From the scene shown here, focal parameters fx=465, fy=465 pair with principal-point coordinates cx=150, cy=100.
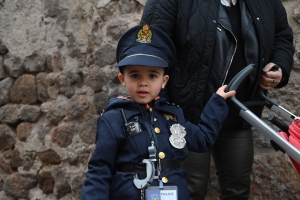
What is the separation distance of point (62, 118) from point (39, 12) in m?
0.70

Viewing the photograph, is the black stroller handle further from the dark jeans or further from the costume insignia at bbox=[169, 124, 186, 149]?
the dark jeans

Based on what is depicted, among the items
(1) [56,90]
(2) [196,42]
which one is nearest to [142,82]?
(2) [196,42]

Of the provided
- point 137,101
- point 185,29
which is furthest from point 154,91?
point 185,29

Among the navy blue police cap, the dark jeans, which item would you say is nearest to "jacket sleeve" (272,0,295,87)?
the dark jeans

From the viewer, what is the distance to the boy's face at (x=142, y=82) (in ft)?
5.55

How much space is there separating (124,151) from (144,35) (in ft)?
1.45

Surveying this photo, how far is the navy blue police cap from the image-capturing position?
170 cm

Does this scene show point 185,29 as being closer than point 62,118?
Yes

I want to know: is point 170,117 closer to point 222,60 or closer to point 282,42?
point 222,60

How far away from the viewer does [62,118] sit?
2896 millimetres

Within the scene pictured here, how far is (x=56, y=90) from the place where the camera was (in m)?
2.91

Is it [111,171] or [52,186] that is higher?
[111,171]

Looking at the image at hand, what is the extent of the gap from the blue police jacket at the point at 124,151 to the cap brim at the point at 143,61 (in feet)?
0.49

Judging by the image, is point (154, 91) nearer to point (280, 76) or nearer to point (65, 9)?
point (280, 76)
